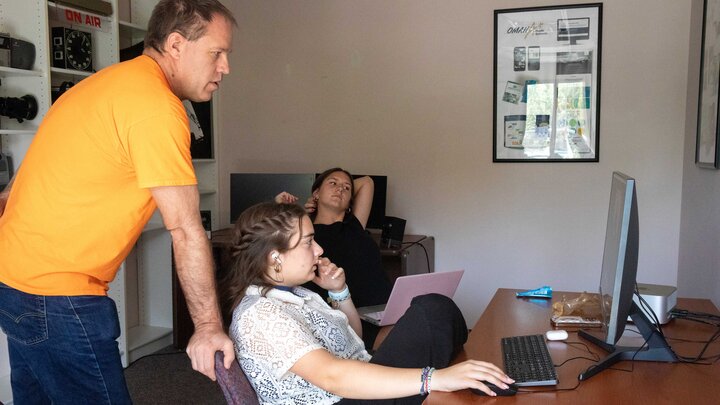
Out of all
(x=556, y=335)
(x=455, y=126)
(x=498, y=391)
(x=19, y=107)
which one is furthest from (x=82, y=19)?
→ (x=498, y=391)

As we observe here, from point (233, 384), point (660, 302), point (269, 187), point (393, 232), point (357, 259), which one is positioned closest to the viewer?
point (233, 384)

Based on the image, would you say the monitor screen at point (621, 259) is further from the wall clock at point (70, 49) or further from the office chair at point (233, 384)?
the wall clock at point (70, 49)

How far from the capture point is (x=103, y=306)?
166 cm

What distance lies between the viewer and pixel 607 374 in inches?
59.0

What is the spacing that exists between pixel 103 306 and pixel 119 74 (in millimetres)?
598

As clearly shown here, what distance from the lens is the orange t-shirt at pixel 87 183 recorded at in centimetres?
154

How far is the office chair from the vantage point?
4.28ft

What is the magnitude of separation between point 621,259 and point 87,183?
129cm

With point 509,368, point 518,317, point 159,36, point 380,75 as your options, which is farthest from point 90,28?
point 509,368

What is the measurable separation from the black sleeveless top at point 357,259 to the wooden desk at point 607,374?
701mm

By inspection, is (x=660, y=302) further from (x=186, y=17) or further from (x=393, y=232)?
(x=393, y=232)

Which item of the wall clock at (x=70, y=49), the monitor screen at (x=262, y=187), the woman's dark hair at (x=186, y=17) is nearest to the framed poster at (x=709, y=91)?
the woman's dark hair at (x=186, y=17)

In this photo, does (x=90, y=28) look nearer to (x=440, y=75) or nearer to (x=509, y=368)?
(x=440, y=75)

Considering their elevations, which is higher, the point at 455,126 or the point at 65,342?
the point at 455,126
